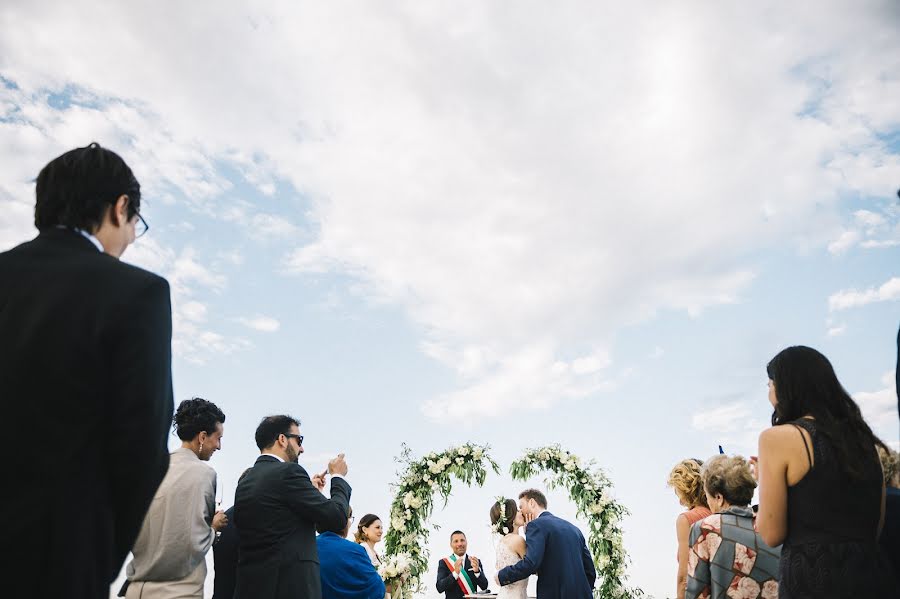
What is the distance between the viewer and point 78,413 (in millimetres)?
1655

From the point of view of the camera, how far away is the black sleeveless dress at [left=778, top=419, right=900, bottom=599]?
9.57ft

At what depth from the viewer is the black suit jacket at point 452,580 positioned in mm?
11258

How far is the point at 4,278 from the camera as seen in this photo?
5.89 feet

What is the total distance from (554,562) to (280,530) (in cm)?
387

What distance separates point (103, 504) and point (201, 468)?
9.38 feet

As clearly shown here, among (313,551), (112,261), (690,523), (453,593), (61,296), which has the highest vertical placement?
(112,261)

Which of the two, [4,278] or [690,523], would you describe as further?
[690,523]

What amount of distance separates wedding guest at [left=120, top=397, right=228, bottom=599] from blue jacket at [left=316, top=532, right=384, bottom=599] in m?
1.85

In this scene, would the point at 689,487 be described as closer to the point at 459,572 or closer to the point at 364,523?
the point at 364,523

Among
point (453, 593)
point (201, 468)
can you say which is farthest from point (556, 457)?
point (201, 468)

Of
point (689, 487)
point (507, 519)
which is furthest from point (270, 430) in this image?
point (507, 519)

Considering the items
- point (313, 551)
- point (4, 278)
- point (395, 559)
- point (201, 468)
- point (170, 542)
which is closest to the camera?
point (4, 278)

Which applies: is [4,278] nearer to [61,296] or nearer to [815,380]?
[61,296]

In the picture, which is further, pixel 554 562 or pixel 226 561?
pixel 554 562
